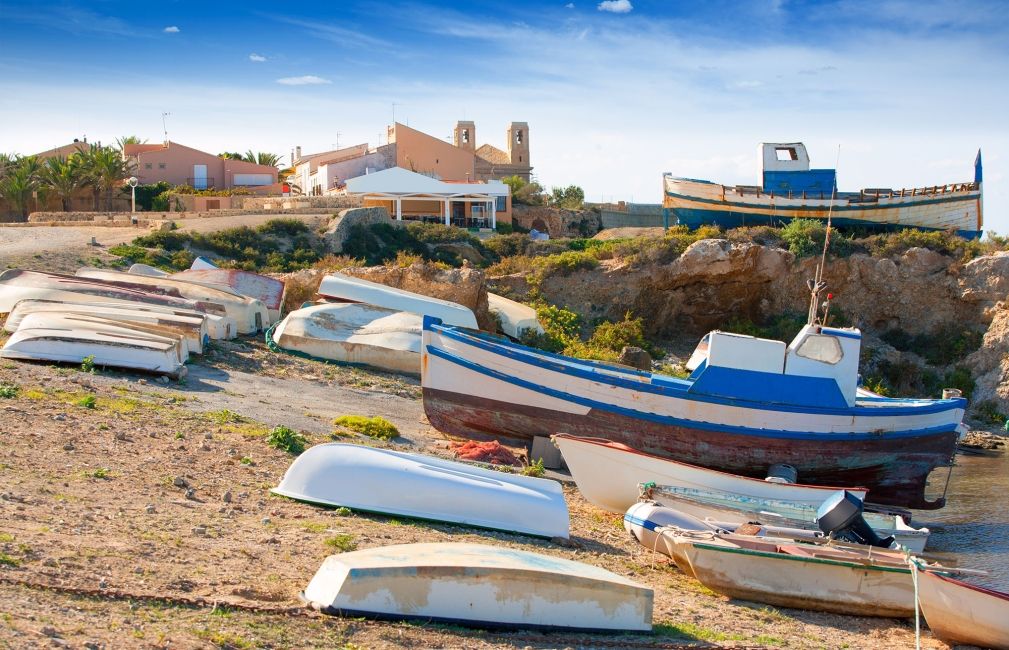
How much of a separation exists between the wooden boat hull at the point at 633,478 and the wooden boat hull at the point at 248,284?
12404 millimetres

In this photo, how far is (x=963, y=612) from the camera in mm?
10516

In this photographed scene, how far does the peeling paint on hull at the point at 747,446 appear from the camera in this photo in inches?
709

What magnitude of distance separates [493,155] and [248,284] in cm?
4955

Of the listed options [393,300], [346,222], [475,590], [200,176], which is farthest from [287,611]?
[200,176]

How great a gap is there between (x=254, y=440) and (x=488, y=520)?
159 inches

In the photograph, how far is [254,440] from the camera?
13898 millimetres

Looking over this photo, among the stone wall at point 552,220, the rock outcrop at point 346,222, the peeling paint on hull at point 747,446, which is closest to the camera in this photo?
the peeling paint on hull at point 747,446

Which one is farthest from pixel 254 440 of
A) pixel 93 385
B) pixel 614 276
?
pixel 614 276

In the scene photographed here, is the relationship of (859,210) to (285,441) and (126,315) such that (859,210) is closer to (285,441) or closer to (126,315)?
(126,315)

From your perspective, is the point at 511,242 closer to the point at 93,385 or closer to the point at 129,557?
the point at 93,385

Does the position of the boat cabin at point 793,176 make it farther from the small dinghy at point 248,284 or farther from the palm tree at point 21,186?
the palm tree at point 21,186

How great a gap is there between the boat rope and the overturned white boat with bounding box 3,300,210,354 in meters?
12.6

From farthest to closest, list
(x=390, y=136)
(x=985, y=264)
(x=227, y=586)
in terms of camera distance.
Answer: (x=390, y=136) → (x=985, y=264) → (x=227, y=586)

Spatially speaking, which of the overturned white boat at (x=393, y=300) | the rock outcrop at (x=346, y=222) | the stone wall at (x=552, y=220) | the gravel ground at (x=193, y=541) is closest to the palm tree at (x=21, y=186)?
the rock outcrop at (x=346, y=222)
